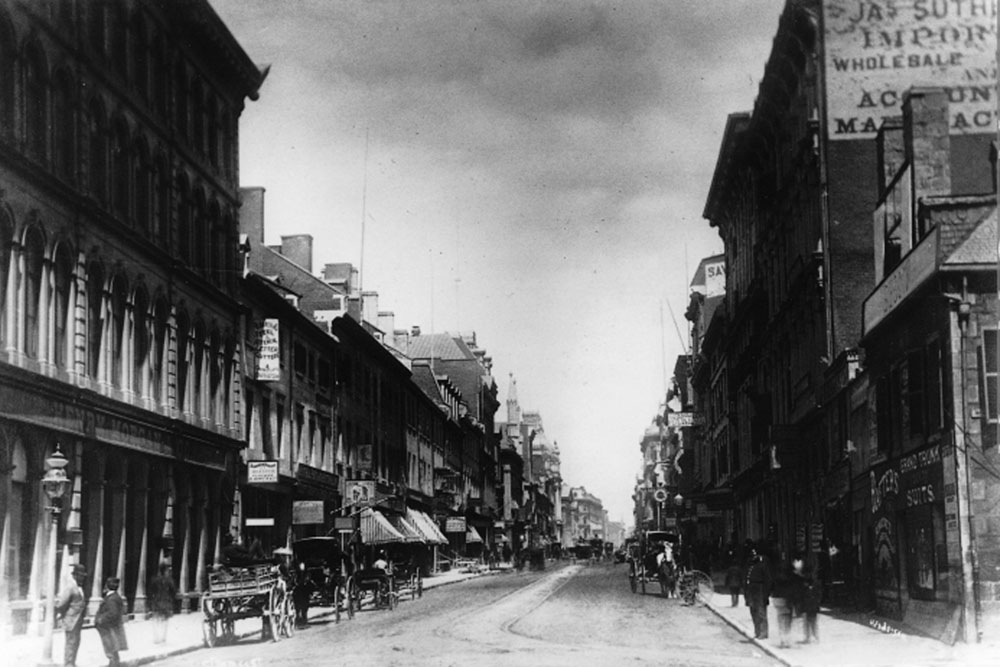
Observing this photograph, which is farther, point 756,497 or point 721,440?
point 721,440

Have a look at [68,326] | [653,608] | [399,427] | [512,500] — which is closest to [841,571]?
[653,608]

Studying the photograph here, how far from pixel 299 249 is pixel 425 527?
631 inches

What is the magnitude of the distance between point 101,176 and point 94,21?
3468 millimetres

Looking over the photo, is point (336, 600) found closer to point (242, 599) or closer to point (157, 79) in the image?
point (242, 599)

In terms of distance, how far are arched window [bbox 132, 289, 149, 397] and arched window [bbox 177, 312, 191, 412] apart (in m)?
2.83

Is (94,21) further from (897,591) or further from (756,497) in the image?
(756,497)

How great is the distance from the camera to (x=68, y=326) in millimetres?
29391

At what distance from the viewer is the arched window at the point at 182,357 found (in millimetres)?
37250

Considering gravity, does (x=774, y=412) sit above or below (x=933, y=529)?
above

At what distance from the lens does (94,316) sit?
30.9 metres

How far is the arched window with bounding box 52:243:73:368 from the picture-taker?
28688mm

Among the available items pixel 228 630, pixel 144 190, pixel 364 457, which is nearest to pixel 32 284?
pixel 144 190

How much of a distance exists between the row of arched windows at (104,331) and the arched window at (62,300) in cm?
2

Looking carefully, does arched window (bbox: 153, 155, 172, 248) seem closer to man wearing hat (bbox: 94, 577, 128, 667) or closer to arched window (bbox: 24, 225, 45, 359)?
arched window (bbox: 24, 225, 45, 359)
